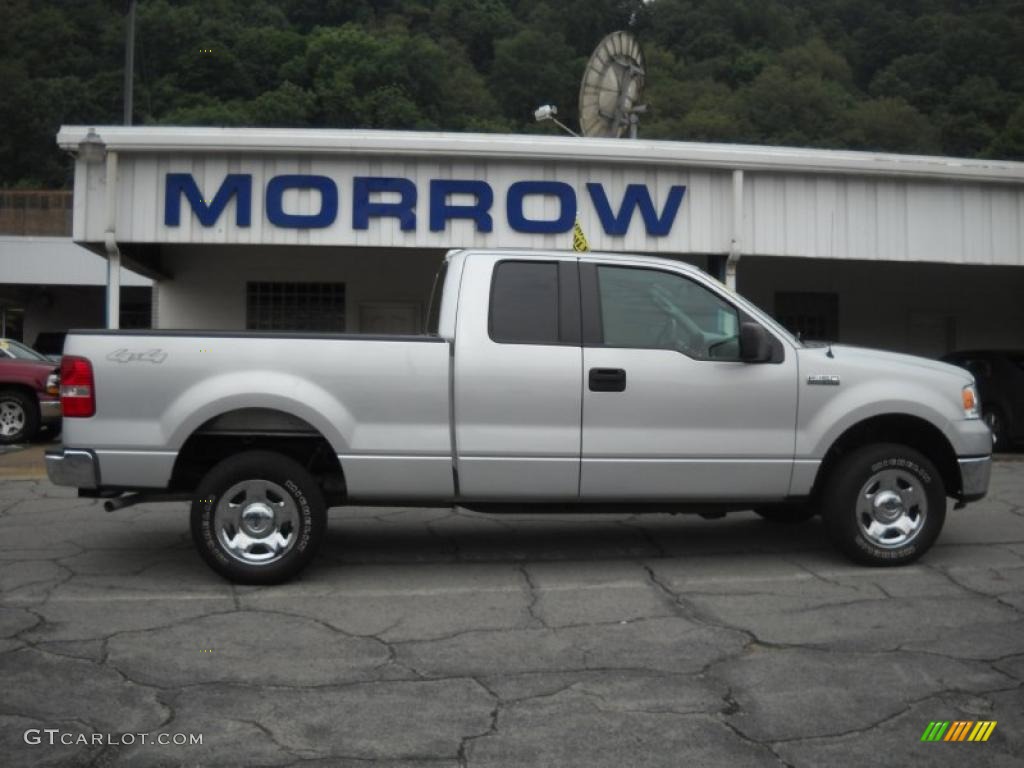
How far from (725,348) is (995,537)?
2982mm

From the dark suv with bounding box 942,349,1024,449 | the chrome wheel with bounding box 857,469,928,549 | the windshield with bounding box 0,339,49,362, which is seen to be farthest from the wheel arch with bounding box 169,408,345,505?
the dark suv with bounding box 942,349,1024,449

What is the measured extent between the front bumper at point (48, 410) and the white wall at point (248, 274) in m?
2.27

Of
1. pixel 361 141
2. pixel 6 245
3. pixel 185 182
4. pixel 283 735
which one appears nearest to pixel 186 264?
pixel 185 182

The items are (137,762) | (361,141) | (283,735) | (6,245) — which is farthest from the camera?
(6,245)

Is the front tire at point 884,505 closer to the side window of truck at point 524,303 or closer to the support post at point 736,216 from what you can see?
the side window of truck at point 524,303

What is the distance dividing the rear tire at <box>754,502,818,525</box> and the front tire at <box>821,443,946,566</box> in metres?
0.45

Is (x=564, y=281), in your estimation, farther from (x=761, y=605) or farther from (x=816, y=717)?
(x=816, y=717)

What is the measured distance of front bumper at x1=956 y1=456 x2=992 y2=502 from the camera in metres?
6.71

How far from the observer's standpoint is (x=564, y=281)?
6.55m

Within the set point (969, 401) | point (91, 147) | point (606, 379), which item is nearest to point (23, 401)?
point (91, 147)

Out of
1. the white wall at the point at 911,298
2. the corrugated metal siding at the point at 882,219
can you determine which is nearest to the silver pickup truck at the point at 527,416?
the corrugated metal siding at the point at 882,219

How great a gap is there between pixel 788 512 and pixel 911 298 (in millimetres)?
11695

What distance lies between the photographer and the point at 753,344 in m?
6.36

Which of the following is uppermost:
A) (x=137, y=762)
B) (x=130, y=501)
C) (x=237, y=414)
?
(x=237, y=414)
